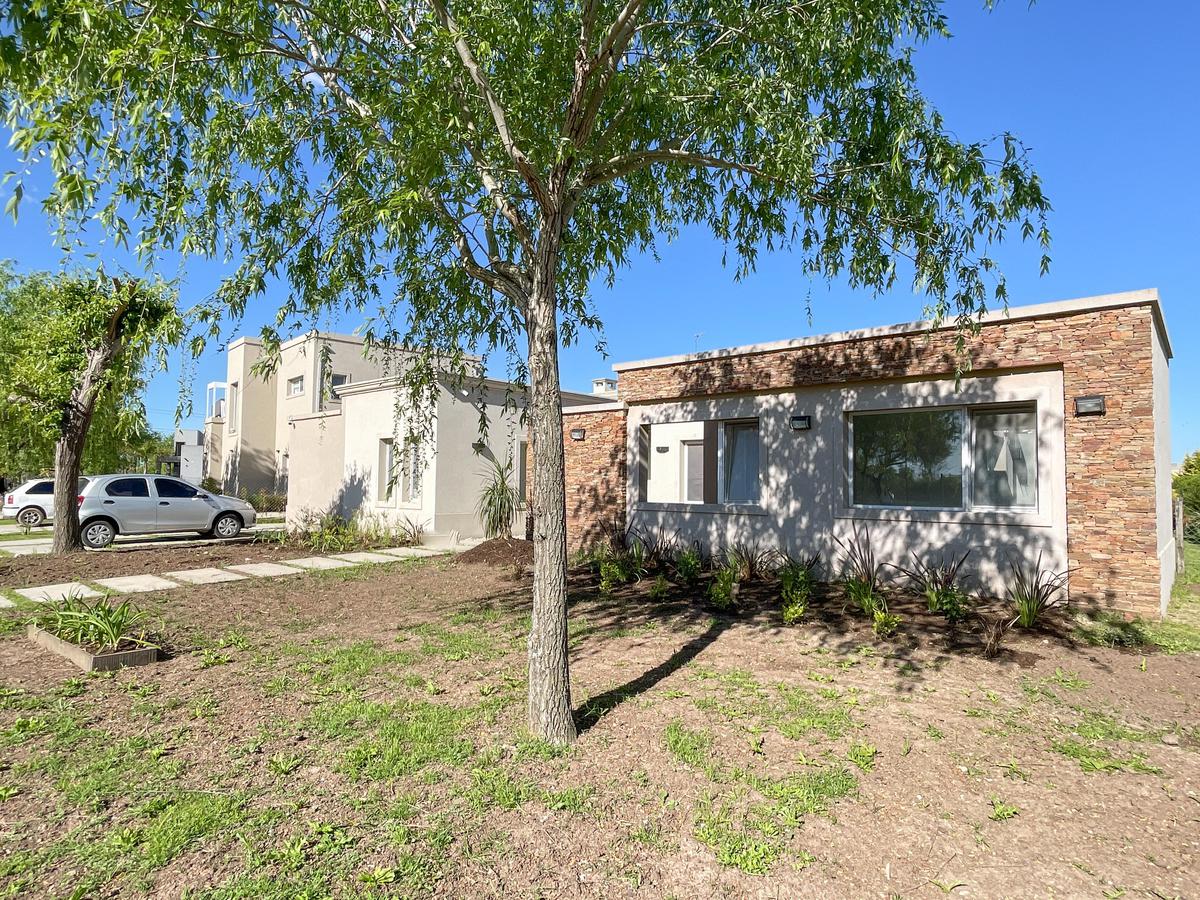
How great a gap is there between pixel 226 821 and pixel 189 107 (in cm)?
443

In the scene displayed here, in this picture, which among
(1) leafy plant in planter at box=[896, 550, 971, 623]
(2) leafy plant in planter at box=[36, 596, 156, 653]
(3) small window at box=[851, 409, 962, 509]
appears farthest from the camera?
(3) small window at box=[851, 409, 962, 509]

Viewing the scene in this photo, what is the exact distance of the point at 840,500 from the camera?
949 cm

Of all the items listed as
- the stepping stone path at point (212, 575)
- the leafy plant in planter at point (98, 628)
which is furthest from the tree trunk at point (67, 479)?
the leafy plant in planter at point (98, 628)

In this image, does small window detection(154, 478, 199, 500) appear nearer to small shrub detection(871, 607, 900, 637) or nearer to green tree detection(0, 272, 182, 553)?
green tree detection(0, 272, 182, 553)

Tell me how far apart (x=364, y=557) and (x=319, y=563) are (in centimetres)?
83

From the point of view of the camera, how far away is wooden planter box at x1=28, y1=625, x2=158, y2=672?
5469 millimetres

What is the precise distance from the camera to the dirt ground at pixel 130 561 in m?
10.3

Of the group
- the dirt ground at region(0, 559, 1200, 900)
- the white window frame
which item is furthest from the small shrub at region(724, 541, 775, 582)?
the dirt ground at region(0, 559, 1200, 900)

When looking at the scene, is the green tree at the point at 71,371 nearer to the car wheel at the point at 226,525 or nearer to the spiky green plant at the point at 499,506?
the car wheel at the point at 226,525

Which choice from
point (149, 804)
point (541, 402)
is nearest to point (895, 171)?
point (541, 402)

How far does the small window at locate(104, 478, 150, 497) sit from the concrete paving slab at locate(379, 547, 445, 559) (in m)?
6.32

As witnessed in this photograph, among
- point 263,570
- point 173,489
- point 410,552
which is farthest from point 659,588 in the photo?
point 173,489

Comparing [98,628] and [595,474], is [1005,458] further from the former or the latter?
[98,628]

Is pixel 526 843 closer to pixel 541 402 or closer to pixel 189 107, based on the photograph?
pixel 541 402
